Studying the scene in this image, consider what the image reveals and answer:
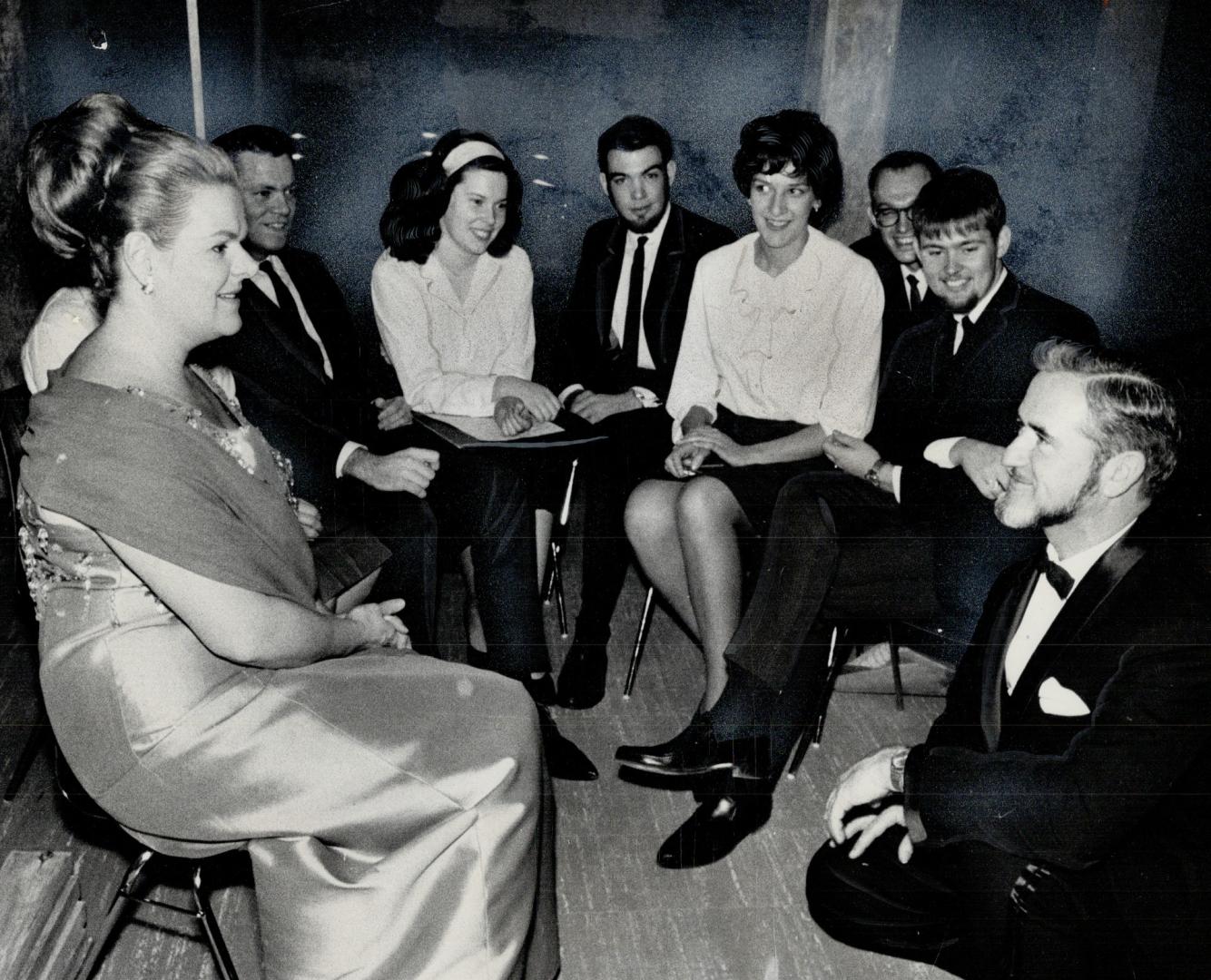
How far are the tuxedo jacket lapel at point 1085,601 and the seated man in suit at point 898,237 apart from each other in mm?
1618

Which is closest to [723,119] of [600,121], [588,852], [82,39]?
[600,121]

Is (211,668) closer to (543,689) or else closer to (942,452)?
(543,689)

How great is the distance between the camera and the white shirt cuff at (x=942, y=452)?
321 cm

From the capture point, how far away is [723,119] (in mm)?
3492

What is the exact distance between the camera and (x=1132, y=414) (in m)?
1.95

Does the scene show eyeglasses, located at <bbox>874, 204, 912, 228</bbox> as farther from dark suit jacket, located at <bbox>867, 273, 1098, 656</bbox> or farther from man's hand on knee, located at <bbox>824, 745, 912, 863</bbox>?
man's hand on knee, located at <bbox>824, 745, 912, 863</bbox>

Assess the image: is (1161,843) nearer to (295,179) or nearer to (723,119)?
(723,119)

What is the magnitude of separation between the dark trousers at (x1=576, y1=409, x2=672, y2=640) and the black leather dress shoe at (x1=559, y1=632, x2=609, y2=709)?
50 millimetres

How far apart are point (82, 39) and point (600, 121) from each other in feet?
4.63

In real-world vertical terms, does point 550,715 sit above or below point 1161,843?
below

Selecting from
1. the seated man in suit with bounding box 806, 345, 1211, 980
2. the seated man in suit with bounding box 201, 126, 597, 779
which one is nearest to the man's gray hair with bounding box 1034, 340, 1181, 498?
the seated man in suit with bounding box 806, 345, 1211, 980

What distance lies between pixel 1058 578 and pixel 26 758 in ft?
8.58

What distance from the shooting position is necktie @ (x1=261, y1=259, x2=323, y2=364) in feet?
11.1

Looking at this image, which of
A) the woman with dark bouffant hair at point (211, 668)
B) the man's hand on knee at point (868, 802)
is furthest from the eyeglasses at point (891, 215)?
the woman with dark bouffant hair at point (211, 668)
